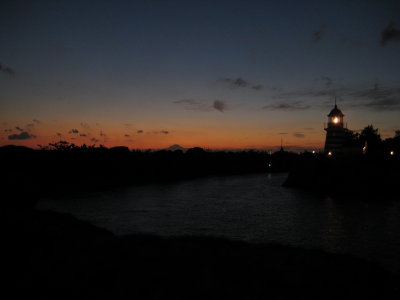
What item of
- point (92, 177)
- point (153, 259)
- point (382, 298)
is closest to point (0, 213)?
point (153, 259)

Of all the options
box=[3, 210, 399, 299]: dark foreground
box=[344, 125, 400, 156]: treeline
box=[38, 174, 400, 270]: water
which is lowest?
box=[38, 174, 400, 270]: water

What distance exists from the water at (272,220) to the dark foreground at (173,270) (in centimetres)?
1056

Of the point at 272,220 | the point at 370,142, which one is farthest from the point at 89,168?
the point at 370,142

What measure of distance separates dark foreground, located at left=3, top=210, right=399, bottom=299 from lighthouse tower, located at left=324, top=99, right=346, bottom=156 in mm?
67512

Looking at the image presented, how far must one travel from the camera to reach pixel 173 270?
11.1 meters

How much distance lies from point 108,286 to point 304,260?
326 inches

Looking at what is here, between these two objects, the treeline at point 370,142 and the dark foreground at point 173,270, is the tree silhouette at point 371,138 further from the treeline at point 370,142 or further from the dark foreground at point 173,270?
the dark foreground at point 173,270

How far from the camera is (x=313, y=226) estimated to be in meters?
33.1

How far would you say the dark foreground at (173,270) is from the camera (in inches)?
383

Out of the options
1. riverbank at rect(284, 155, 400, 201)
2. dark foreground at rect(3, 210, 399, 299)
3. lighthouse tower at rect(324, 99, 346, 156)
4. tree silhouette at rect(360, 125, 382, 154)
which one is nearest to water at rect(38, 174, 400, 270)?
riverbank at rect(284, 155, 400, 201)

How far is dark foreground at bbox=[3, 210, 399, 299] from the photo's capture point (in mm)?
9719

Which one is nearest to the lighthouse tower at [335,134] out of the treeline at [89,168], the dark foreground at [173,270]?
the treeline at [89,168]

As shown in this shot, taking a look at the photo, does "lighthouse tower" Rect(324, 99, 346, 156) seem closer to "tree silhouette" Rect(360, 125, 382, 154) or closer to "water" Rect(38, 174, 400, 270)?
"tree silhouette" Rect(360, 125, 382, 154)

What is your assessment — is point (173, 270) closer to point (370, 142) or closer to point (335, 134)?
point (335, 134)
